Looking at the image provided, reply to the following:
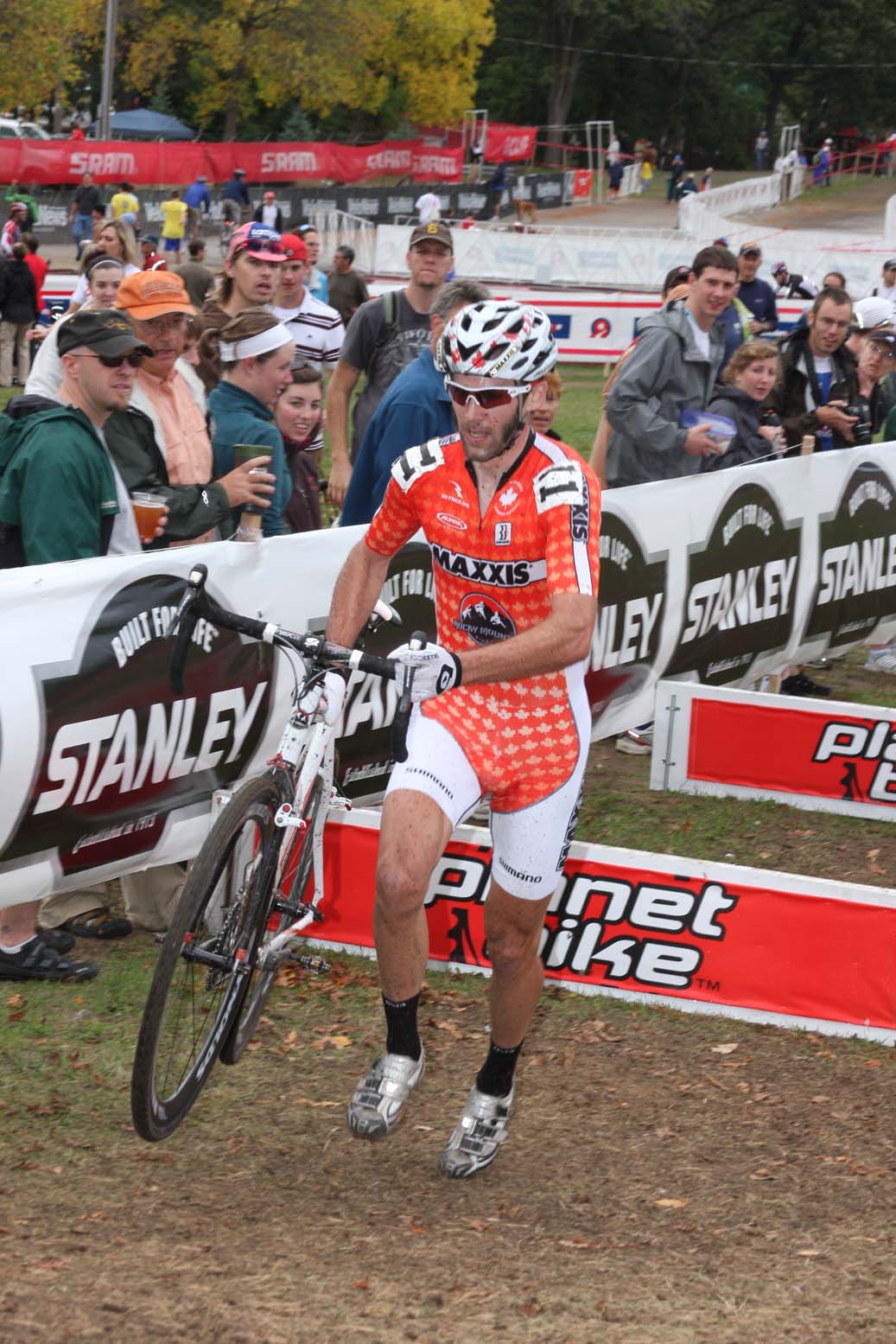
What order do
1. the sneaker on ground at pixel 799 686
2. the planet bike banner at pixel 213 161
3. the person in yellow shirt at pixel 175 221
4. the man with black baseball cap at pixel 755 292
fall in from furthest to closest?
the planet bike banner at pixel 213 161, the person in yellow shirt at pixel 175 221, the man with black baseball cap at pixel 755 292, the sneaker on ground at pixel 799 686

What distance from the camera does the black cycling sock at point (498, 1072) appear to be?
5078 millimetres

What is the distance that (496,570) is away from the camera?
4887mm

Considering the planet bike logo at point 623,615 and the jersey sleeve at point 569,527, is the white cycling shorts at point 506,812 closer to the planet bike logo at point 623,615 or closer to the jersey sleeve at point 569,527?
the jersey sleeve at point 569,527

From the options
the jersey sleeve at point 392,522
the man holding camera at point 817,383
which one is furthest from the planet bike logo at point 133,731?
the man holding camera at point 817,383

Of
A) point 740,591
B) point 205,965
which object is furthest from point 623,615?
point 205,965

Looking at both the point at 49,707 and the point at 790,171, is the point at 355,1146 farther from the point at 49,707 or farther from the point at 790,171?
the point at 790,171

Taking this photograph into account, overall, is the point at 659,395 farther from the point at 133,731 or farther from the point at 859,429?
the point at 133,731

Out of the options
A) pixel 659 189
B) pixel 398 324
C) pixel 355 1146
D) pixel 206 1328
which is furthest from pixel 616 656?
pixel 659 189

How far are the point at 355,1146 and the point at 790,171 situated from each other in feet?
235

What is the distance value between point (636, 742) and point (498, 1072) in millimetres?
4664

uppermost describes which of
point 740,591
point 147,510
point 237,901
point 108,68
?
point 108,68

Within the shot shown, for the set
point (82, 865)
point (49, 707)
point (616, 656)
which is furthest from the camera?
point (616, 656)

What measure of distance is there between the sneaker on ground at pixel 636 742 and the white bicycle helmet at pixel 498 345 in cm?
487

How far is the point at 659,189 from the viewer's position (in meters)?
78.1
